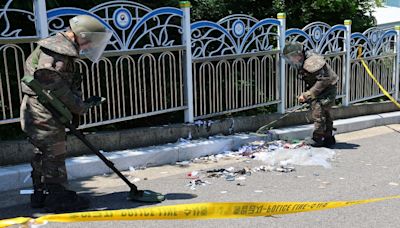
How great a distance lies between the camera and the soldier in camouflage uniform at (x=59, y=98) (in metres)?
4.20

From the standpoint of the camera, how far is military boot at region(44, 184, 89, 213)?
14.3 ft

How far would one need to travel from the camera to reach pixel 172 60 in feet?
22.1

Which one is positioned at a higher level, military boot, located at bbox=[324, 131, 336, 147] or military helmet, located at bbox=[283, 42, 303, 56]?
military helmet, located at bbox=[283, 42, 303, 56]

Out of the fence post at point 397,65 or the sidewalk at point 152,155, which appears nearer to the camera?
the sidewalk at point 152,155

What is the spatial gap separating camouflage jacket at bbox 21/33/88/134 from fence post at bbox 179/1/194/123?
103 inches

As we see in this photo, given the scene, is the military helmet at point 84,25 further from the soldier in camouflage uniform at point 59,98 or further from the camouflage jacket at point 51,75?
the camouflage jacket at point 51,75

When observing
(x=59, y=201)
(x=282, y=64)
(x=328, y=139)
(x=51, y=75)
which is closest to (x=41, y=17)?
(x=51, y=75)

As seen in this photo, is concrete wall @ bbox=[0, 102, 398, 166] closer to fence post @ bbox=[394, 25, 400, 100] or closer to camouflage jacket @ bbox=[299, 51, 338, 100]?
camouflage jacket @ bbox=[299, 51, 338, 100]

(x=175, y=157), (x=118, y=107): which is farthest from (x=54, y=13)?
(x=175, y=157)

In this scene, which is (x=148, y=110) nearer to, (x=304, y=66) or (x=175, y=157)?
(x=175, y=157)

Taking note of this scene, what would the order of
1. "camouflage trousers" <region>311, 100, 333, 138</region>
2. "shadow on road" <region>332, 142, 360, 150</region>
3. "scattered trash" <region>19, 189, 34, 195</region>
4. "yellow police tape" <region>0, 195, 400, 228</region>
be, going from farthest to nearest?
1. "shadow on road" <region>332, 142, 360, 150</region>
2. "camouflage trousers" <region>311, 100, 333, 138</region>
3. "scattered trash" <region>19, 189, 34, 195</region>
4. "yellow police tape" <region>0, 195, 400, 228</region>

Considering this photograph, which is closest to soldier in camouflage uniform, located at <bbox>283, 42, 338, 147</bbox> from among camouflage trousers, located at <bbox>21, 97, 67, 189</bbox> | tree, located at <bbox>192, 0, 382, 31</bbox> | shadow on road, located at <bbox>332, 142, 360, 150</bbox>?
shadow on road, located at <bbox>332, 142, 360, 150</bbox>

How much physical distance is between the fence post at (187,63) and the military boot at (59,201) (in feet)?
9.22

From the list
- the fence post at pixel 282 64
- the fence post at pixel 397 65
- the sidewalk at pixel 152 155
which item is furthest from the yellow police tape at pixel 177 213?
the fence post at pixel 397 65
